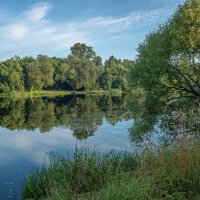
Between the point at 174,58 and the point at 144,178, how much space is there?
20.9 meters

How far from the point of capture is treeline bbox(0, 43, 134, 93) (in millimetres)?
98625

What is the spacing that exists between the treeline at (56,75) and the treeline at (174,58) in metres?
61.6

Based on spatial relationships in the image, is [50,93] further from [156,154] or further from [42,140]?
[156,154]

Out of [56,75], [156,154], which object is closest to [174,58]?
[156,154]

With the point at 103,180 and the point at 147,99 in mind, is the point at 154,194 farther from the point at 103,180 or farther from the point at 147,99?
the point at 147,99

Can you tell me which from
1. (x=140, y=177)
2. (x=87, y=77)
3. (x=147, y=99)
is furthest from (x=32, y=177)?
(x=87, y=77)

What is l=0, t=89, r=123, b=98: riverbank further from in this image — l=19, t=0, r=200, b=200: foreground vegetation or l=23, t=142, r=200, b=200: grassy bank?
l=23, t=142, r=200, b=200: grassy bank

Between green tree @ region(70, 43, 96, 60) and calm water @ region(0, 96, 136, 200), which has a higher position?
green tree @ region(70, 43, 96, 60)

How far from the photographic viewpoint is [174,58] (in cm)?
2775

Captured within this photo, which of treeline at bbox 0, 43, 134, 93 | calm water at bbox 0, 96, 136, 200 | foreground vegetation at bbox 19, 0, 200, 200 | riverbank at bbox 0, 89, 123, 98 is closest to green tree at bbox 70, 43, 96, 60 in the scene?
treeline at bbox 0, 43, 134, 93

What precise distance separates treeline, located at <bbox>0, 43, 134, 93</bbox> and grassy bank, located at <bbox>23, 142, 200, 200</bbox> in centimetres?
8000

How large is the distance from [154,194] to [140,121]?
19.6m

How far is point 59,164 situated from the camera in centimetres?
1218

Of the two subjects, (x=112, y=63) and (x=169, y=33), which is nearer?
(x=169, y=33)
